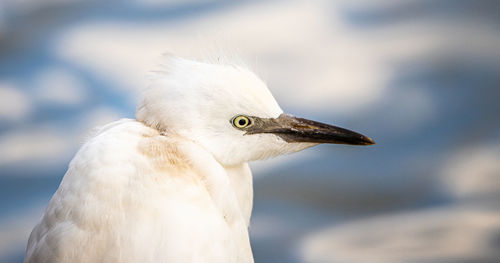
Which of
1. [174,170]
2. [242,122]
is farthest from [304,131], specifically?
[174,170]

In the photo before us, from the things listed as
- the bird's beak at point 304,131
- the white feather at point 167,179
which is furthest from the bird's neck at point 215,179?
the bird's beak at point 304,131

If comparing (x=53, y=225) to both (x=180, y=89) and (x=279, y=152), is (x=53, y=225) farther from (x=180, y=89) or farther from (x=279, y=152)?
(x=279, y=152)

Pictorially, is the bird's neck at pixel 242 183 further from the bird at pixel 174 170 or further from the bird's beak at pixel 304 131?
the bird's beak at pixel 304 131

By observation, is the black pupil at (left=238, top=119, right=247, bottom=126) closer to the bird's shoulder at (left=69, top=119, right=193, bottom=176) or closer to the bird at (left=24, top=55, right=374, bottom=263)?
the bird at (left=24, top=55, right=374, bottom=263)

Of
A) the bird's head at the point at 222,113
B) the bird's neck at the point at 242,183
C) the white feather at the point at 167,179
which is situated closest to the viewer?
the white feather at the point at 167,179

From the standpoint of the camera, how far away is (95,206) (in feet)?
2.98

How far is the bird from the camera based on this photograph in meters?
0.91

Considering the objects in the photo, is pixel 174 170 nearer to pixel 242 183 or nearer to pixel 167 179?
pixel 167 179

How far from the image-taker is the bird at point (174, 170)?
0.91 metres

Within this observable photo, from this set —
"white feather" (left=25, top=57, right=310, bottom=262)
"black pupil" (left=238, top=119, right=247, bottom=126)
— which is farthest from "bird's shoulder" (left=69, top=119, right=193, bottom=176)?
"black pupil" (left=238, top=119, right=247, bottom=126)

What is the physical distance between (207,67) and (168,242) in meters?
0.34

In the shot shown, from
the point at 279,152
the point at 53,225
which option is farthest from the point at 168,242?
the point at 279,152

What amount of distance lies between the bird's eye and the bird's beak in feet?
0.09

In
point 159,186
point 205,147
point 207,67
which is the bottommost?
point 159,186
